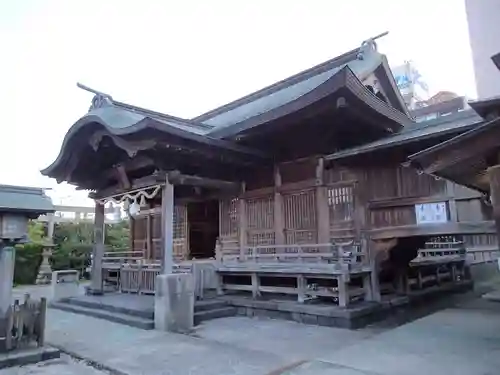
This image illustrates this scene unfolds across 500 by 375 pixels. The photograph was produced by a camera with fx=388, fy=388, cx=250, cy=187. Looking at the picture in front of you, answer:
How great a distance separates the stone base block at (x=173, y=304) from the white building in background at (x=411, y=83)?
2844 centimetres

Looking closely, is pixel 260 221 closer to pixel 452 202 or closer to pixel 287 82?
pixel 452 202

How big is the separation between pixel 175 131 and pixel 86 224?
17824mm

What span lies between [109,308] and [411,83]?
1263 inches

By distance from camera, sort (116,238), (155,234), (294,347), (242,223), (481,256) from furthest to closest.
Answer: (116,238) < (481,256) < (155,234) < (242,223) < (294,347)

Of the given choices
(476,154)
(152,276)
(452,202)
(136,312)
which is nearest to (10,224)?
(136,312)

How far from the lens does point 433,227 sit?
721 centimetres

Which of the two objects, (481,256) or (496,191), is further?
(481,256)

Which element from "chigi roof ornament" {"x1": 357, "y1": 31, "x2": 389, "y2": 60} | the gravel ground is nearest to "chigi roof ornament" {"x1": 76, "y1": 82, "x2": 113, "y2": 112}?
the gravel ground

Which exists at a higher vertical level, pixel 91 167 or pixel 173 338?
pixel 91 167

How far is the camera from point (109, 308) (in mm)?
8633

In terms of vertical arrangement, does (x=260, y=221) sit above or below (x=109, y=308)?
above

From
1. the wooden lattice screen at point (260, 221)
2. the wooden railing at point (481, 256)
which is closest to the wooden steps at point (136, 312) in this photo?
the wooden lattice screen at point (260, 221)

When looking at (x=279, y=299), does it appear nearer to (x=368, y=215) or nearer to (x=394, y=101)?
(x=368, y=215)

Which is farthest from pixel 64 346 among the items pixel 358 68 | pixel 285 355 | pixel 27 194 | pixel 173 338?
pixel 358 68
